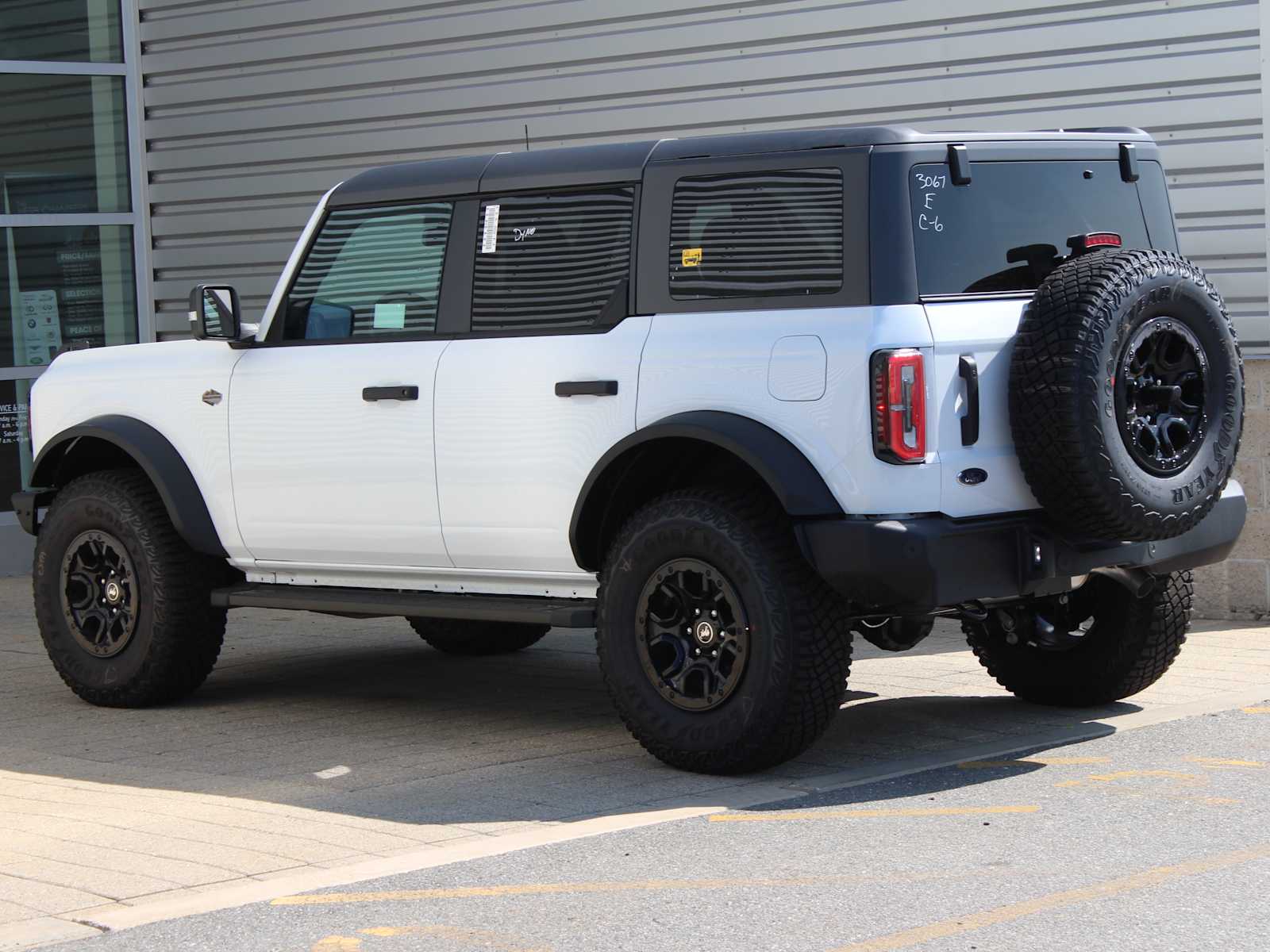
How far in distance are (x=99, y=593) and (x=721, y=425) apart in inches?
125

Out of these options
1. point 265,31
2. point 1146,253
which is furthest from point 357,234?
point 265,31

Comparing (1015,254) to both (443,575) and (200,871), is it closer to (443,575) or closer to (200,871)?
(443,575)

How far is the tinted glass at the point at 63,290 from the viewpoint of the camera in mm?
13789

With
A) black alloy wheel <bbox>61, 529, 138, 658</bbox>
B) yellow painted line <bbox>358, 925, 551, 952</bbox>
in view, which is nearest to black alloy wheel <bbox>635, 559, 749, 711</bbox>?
yellow painted line <bbox>358, 925, 551, 952</bbox>

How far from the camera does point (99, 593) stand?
26.7ft

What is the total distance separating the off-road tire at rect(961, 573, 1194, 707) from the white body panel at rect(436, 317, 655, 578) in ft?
5.39

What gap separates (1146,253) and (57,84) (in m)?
9.87

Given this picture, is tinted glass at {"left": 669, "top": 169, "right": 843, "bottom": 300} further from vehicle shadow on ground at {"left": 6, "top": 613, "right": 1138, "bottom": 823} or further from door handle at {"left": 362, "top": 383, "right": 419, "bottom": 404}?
vehicle shadow on ground at {"left": 6, "top": 613, "right": 1138, "bottom": 823}

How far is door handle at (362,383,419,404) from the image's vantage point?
7.14 m

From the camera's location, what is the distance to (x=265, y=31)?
1413cm

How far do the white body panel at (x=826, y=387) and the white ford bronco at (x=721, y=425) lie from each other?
11 mm

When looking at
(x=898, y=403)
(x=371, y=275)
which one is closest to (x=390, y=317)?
(x=371, y=275)

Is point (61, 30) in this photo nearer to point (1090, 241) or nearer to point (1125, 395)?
point (1090, 241)

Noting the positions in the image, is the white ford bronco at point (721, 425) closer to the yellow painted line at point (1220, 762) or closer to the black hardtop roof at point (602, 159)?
the black hardtop roof at point (602, 159)
